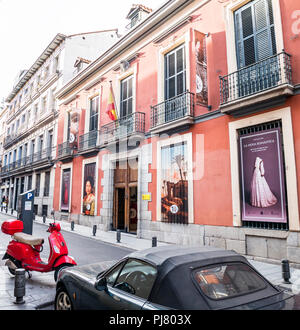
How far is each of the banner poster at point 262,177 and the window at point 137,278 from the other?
20.4 ft

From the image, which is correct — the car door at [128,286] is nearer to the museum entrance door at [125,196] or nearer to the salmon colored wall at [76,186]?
the museum entrance door at [125,196]

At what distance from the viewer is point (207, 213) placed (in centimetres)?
998

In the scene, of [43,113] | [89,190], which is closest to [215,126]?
[89,190]

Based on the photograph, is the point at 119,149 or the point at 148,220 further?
the point at 119,149

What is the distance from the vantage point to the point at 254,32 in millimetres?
9438

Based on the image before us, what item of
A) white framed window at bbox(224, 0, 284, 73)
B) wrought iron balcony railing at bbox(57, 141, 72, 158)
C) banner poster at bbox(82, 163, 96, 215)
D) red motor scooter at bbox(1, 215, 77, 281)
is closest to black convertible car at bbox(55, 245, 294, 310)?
red motor scooter at bbox(1, 215, 77, 281)

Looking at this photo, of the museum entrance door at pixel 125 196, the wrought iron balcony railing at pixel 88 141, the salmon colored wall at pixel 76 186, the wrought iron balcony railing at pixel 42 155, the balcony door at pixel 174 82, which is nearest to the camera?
the balcony door at pixel 174 82

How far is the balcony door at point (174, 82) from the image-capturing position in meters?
11.6

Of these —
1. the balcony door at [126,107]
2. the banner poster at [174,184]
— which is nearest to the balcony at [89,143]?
the balcony door at [126,107]

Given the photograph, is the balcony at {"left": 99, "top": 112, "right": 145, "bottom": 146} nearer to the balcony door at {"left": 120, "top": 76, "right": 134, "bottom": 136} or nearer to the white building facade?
the balcony door at {"left": 120, "top": 76, "right": 134, "bottom": 136}

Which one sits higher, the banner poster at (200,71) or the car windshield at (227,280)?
the banner poster at (200,71)

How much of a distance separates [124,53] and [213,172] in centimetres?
951

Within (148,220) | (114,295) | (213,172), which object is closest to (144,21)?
(213,172)
